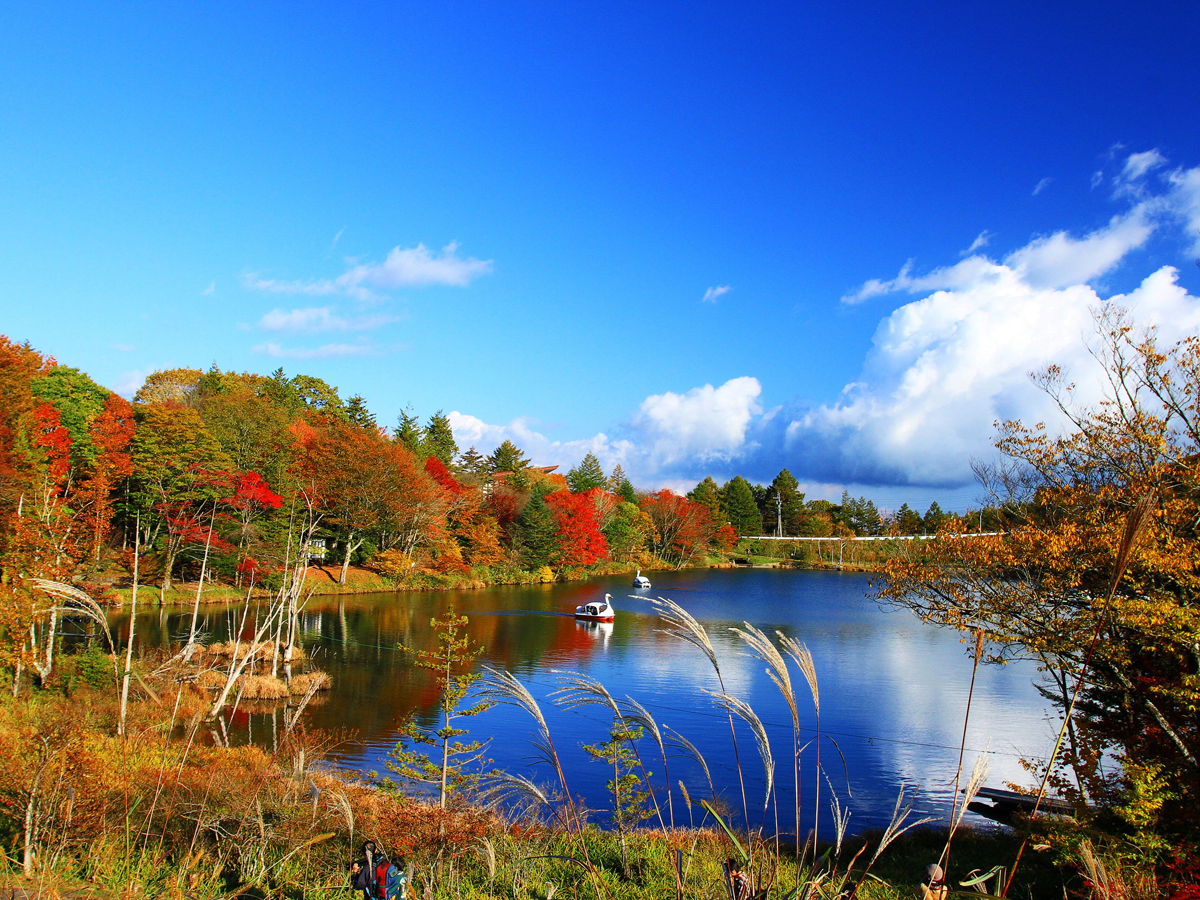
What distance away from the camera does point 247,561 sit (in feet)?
117

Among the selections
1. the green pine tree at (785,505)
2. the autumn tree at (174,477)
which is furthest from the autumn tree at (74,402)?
the green pine tree at (785,505)

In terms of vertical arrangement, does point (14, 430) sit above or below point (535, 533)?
above

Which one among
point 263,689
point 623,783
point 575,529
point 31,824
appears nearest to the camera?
point 31,824

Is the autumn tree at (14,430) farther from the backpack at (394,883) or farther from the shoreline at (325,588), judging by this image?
the backpack at (394,883)

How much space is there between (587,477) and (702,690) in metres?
67.0

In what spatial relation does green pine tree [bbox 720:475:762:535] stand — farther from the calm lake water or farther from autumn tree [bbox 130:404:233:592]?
autumn tree [bbox 130:404:233:592]

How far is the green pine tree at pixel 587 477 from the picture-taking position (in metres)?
71.1

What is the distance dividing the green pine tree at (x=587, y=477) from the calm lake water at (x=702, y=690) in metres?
27.6

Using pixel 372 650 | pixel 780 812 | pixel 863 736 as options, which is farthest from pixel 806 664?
pixel 372 650

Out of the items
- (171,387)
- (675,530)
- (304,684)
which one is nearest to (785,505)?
(675,530)

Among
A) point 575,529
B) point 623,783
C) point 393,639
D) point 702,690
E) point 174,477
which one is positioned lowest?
point 393,639

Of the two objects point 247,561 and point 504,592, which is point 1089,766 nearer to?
point 247,561

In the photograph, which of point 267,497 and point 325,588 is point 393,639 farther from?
point 325,588

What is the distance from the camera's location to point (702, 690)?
5.82 meters
